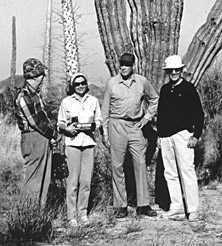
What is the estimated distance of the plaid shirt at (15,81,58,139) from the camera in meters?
7.26

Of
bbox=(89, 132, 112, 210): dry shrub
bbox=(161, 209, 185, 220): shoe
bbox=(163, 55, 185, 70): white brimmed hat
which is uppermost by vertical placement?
bbox=(163, 55, 185, 70): white brimmed hat

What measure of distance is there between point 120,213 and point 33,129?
1.77m

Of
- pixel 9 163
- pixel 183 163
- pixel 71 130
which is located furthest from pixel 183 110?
pixel 9 163

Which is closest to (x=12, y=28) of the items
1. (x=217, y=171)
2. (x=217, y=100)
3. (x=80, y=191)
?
(x=217, y=100)

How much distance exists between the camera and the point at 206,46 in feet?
30.2

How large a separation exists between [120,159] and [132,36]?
2.21m

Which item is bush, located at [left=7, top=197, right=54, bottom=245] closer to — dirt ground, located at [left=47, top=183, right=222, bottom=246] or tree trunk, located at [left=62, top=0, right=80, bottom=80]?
dirt ground, located at [left=47, top=183, right=222, bottom=246]

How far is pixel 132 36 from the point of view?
9.29 metres

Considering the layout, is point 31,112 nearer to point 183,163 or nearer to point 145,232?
point 145,232

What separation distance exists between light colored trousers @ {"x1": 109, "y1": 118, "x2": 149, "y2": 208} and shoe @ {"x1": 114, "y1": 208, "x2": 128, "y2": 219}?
57 mm

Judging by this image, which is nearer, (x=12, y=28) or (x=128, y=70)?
(x=128, y=70)

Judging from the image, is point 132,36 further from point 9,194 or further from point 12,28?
point 12,28

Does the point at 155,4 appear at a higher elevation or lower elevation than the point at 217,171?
higher

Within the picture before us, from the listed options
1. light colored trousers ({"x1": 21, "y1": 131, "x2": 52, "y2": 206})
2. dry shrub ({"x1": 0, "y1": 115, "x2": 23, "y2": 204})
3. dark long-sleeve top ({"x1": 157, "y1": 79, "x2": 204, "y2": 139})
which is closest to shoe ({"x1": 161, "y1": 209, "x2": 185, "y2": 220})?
dark long-sleeve top ({"x1": 157, "y1": 79, "x2": 204, "y2": 139})
